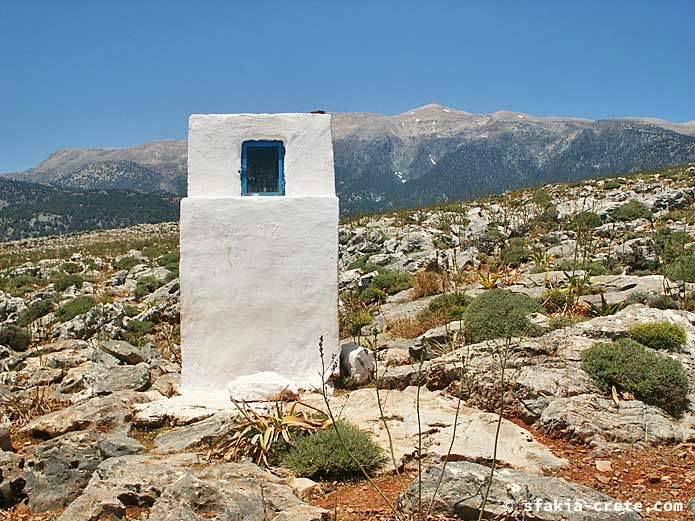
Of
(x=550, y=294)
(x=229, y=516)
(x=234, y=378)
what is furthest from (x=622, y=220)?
(x=229, y=516)

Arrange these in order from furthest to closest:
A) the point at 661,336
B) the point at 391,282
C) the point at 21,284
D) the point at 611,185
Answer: the point at 611,185 → the point at 21,284 → the point at 391,282 → the point at 661,336

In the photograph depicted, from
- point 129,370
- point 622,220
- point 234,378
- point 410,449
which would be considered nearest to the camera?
point 410,449

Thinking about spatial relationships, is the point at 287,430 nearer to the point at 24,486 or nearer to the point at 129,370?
the point at 24,486

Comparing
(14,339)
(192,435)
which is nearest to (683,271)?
(192,435)

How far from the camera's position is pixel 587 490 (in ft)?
14.1

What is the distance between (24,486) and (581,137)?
10932 centimetres

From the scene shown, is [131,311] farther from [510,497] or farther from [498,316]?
[510,497]

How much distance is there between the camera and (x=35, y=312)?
17562 millimetres

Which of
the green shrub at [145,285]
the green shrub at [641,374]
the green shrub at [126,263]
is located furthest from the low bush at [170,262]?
the green shrub at [641,374]

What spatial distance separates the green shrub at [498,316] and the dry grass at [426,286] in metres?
4.54

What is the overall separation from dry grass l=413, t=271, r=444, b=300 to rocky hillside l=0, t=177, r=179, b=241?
71.7m

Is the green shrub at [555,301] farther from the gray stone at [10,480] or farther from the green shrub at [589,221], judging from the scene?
the green shrub at [589,221]

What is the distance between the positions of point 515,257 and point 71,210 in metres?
87.6

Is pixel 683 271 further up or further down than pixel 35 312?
further up
